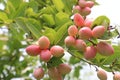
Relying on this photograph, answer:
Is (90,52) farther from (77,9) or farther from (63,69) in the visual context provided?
(77,9)

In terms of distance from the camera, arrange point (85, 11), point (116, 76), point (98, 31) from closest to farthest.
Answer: point (98, 31) → point (116, 76) → point (85, 11)

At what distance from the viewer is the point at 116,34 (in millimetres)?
1163

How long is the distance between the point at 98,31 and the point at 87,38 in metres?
0.05

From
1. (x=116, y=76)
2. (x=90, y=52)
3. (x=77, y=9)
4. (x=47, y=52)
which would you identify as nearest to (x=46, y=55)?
(x=47, y=52)

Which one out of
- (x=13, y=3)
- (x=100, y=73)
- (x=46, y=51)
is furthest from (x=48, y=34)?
(x=13, y=3)

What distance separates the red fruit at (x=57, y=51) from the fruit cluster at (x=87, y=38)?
0.03 m

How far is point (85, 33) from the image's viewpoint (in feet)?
3.38

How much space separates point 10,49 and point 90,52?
1541 millimetres

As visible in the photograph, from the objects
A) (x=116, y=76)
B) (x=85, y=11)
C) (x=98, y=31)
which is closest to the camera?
(x=98, y=31)

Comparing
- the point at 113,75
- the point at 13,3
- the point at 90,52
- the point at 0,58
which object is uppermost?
the point at 13,3

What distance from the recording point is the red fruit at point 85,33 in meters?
1.03

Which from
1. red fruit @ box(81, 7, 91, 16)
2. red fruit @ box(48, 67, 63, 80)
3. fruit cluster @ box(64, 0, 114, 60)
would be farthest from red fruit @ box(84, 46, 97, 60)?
red fruit @ box(81, 7, 91, 16)

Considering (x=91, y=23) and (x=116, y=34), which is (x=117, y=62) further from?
(x=91, y=23)

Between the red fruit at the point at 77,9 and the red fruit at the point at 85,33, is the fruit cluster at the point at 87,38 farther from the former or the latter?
the red fruit at the point at 77,9
